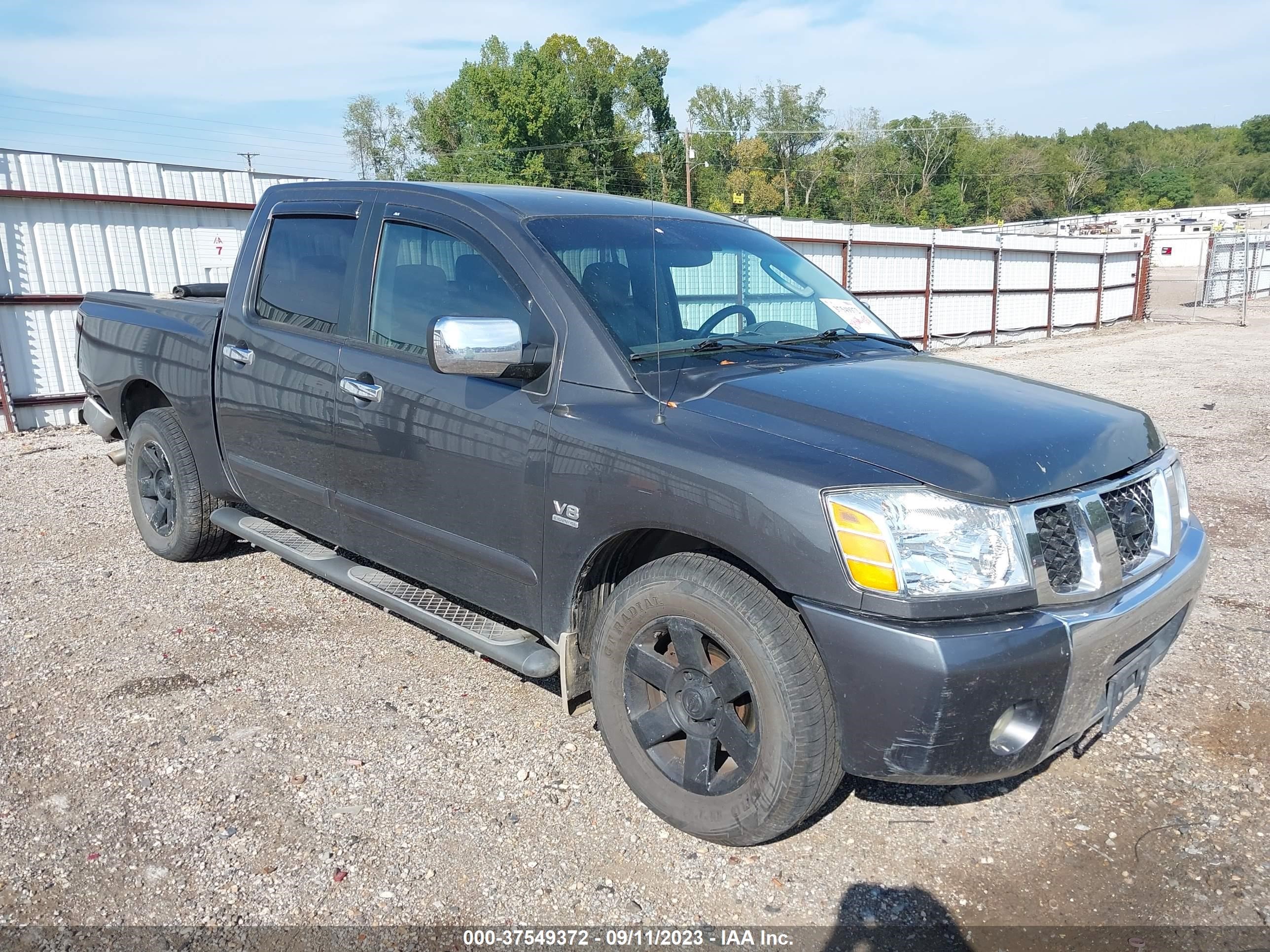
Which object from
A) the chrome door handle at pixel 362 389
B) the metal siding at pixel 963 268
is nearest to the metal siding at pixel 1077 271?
the metal siding at pixel 963 268

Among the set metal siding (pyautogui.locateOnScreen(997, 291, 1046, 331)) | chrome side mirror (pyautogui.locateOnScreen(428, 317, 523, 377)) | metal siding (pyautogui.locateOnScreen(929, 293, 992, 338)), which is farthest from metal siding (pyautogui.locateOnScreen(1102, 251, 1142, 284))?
chrome side mirror (pyautogui.locateOnScreen(428, 317, 523, 377))

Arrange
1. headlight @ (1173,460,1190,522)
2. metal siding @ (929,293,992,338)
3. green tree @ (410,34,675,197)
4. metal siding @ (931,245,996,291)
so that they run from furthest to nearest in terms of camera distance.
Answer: green tree @ (410,34,675,197) → metal siding @ (929,293,992,338) → metal siding @ (931,245,996,291) → headlight @ (1173,460,1190,522)

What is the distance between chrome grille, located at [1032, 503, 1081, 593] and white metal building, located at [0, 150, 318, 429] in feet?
34.2

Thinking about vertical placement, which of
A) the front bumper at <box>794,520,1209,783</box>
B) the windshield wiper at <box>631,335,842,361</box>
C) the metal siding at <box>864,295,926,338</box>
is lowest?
the metal siding at <box>864,295,926,338</box>

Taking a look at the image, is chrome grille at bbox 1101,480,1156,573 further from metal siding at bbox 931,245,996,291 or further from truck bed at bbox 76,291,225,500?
metal siding at bbox 931,245,996,291

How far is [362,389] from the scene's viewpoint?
3541mm

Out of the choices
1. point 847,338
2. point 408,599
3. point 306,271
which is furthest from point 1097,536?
point 306,271

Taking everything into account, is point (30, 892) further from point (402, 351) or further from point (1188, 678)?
point (1188, 678)

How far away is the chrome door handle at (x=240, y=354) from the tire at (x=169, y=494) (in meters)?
0.80

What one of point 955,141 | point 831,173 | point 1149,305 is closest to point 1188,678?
point 1149,305

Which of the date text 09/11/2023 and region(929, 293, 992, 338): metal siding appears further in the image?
region(929, 293, 992, 338): metal siding

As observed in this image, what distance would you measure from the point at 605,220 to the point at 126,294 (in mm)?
3389

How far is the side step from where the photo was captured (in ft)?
10.4

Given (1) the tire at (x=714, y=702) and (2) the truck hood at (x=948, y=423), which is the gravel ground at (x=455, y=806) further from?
(2) the truck hood at (x=948, y=423)
